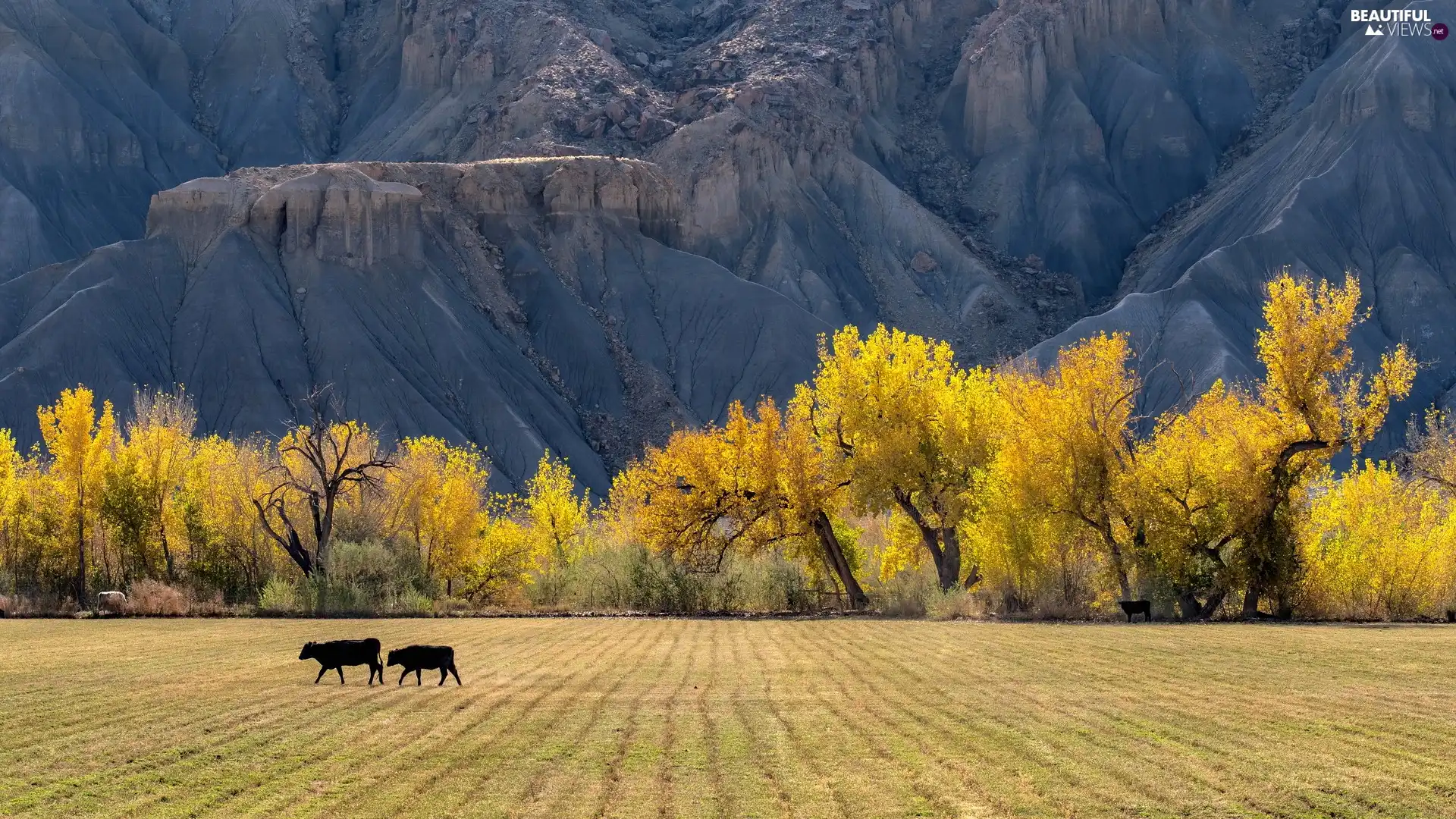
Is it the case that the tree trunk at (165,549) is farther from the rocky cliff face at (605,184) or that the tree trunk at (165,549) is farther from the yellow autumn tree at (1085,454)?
the rocky cliff face at (605,184)

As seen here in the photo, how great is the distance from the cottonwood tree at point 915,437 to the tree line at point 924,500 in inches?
2.9

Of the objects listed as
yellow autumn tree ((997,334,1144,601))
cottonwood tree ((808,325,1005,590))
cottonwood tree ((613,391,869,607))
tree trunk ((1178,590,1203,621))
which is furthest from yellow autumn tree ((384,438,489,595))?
tree trunk ((1178,590,1203,621))

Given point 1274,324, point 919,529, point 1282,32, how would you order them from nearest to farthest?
point 1274,324
point 919,529
point 1282,32

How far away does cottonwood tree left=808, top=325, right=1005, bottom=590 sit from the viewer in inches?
1731

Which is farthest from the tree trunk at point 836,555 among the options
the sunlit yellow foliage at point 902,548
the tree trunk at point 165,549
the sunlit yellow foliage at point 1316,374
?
the tree trunk at point 165,549

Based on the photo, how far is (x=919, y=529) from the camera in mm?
46000

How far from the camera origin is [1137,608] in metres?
37.3

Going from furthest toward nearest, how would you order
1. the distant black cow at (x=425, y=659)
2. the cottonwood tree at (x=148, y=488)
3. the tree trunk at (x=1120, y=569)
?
the cottonwood tree at (x=148, y=488), the tree trunk at (x=1120, y=569), the distant black cow at (x=425, y=659)

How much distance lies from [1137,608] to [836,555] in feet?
36.9

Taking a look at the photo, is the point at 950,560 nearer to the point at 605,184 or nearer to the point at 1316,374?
the point at 1316,374

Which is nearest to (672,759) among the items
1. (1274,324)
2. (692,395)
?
(1274,324)

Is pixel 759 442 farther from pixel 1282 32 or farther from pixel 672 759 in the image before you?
pixel 1282 32

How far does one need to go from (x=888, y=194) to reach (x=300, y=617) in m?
105

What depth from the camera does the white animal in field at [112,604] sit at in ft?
142
